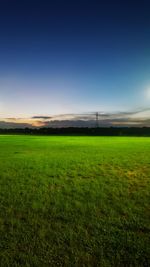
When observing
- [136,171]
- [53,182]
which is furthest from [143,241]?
[136,171]

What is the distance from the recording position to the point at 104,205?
304 inches

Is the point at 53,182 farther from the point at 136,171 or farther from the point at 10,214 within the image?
the point at 136,171

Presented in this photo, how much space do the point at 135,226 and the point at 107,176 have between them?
21.5 ft

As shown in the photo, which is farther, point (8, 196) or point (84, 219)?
point (8, 196)

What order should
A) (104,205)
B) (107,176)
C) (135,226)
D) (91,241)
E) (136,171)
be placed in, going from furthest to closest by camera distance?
(136,171), (107,176), (104,205), (135,226), (91,241)

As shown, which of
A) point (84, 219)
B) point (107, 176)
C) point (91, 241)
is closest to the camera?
point (91, 241)

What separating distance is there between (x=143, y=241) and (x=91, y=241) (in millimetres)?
Result: 1241

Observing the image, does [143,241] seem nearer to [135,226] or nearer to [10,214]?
[135,226]

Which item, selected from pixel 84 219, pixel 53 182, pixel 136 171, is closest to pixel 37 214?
pixel 84 219

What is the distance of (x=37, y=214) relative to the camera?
6.88 metres

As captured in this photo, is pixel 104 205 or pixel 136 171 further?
pixel 136 171

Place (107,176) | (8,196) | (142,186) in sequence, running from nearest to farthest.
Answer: (8,196), (142,186), (107,176)

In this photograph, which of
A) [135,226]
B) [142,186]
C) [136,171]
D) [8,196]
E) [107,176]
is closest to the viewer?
[135,226]

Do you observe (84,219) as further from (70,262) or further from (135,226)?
(70,262)
